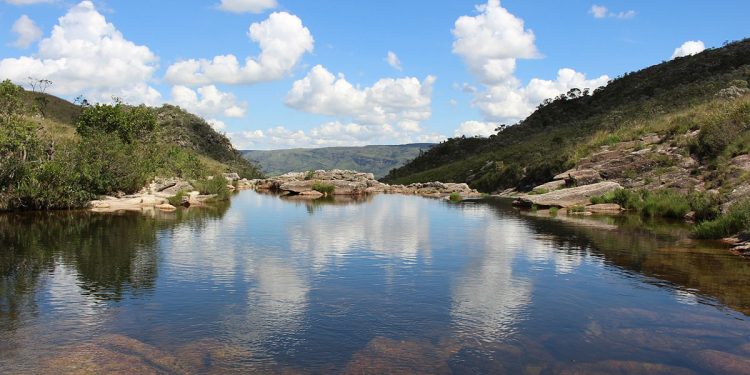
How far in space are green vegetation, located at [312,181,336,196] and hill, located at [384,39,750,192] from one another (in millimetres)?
23923

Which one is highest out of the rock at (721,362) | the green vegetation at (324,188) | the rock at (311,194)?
the green vegetation at (324,188)

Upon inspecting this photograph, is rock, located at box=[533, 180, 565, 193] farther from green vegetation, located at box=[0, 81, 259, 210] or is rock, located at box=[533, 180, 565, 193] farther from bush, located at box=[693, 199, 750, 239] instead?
green vegetation, located at box=[0, 81, 259, 210]

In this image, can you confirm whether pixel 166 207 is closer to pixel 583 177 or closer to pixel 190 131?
pixel 583 177

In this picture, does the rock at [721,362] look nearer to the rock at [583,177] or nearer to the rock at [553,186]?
the rock at [583,177]

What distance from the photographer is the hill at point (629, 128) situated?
165ft

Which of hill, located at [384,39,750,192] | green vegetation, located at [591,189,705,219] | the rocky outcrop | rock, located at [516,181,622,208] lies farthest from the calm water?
the rocky outcrop

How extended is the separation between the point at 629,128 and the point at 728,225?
41.9 meters

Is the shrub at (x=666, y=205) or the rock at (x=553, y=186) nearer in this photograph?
the shrub at (x=666, y=205)

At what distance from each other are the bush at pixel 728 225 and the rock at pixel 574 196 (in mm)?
18542

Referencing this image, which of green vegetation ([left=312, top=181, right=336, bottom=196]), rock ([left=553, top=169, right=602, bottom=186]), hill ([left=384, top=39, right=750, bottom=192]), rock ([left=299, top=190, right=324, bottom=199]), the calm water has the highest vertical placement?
hill ([left=384, top=39, right=750, bottom=192])

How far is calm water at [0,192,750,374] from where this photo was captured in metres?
13.0

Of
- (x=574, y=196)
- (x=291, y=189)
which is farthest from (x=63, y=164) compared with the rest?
(x=574, y=196)

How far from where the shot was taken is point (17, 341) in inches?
532

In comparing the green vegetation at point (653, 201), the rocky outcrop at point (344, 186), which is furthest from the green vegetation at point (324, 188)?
the green vegetation at point (653, 201)
